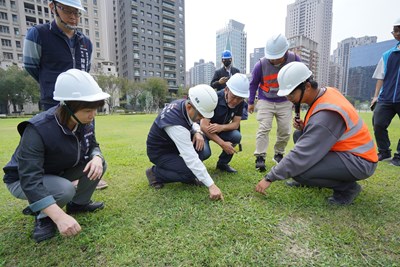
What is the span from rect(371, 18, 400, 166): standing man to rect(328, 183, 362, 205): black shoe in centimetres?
230

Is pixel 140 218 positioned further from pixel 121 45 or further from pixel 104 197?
pixel 121 45

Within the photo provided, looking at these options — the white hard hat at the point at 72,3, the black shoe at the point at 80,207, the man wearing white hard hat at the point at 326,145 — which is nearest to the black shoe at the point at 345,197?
the man wearing white hard hat at the point at 326,145

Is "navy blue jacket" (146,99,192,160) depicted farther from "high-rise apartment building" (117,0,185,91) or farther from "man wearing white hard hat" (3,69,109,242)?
"high-rise apartment building" (117,0,185,91)

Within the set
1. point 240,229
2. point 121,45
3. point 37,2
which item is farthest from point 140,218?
point 121,45

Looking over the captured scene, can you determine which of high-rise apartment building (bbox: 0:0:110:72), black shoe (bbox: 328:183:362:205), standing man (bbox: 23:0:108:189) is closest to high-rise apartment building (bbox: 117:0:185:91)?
high-rise apartment building (bbox: 0:0:110:72)

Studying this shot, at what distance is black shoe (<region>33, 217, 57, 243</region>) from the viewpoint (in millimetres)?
1852

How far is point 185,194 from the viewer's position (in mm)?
2672

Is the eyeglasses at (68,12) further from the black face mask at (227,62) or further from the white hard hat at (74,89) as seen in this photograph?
the black face mask at (227,62)

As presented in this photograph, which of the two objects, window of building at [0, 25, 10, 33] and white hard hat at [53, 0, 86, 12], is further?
window of building at [0, 25, 10, 33]

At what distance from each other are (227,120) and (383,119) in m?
3.03

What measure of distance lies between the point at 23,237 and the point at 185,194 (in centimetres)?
150

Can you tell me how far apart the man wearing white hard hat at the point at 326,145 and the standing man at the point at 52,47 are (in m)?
2.39

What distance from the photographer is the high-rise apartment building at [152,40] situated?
176 ft

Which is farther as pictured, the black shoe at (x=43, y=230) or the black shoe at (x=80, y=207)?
the black shoe at (x=80, y=207)
